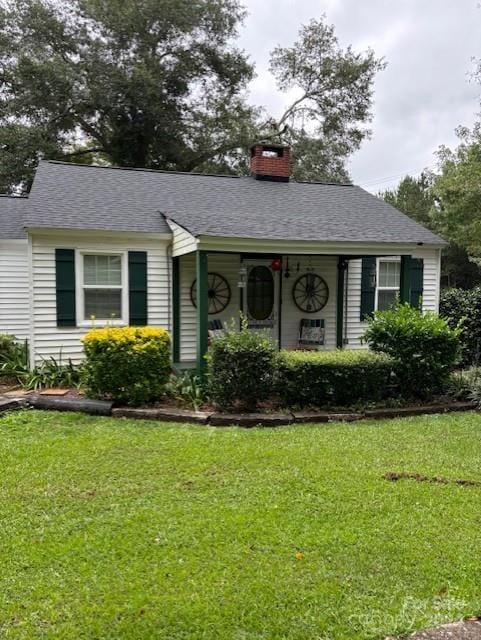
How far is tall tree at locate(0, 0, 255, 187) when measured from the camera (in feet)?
60.3

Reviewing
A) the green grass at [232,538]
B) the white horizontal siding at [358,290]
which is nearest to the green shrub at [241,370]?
the green grass at [232,538]

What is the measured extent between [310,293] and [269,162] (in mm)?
3823

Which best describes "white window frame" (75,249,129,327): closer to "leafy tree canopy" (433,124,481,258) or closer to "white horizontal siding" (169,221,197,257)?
"white horizontal siding" (169,221,197,257)

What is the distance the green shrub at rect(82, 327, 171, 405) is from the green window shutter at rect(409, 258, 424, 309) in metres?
6.07

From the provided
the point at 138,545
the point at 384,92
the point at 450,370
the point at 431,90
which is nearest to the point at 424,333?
the point at 450,370

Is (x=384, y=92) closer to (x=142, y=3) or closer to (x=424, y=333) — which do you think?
(x=142, y=3)

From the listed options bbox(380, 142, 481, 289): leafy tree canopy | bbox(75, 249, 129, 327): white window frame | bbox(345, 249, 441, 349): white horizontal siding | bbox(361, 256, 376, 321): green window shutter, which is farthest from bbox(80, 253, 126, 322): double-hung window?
bbox(380, 142, 481, 289): leafy tree canopy

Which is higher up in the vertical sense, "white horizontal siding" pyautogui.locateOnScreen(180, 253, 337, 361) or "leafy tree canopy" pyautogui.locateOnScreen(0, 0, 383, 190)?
"leafy tree canopy" pyautogui.locateOnScreen(0, 0, 383, 190)

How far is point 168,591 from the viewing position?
100 inches

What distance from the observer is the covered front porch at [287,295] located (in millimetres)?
→ 9430

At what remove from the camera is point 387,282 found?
10461 millimetres

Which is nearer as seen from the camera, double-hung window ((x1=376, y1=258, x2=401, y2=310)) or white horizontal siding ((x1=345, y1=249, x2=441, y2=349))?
white horizontal siding ((x1=345, y1=249, x2=441, y2=349))

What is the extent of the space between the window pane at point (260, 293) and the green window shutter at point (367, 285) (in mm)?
1885

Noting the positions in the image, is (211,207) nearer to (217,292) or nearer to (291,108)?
(217,292)
